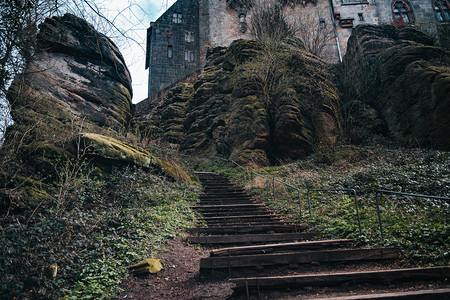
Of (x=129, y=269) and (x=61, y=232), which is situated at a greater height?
(x=61, y=232)

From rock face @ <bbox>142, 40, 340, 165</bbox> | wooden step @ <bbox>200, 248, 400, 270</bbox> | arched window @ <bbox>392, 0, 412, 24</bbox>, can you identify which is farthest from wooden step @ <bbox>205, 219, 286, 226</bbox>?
arched window @ <bbox>392, 0, 412, 24</bbox>

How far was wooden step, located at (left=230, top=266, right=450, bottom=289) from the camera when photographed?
3.76 m

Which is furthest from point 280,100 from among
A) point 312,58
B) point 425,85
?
point 425,85

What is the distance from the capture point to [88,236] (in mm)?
5055

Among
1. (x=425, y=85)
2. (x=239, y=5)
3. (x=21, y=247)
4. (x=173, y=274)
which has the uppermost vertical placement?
(x=239, y=5)

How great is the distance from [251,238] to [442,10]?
104 ft

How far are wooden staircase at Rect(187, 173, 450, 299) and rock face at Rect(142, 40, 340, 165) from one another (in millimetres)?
7382

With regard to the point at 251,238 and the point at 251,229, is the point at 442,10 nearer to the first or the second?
the point at 251,229

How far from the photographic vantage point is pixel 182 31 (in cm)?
3003

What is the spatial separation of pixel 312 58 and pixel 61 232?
56.9ft

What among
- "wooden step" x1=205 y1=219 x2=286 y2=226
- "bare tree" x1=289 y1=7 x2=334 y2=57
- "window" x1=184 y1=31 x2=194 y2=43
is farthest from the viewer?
"window" x1=184 y1=31 x2=194 y2=43

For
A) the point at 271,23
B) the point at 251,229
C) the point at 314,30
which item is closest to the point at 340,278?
the point at 251,229

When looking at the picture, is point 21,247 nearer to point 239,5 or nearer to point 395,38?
point 395,38

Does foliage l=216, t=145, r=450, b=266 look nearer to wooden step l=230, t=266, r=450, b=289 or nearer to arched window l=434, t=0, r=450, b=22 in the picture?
wooden step l=230, t=266, r=450, b=289
